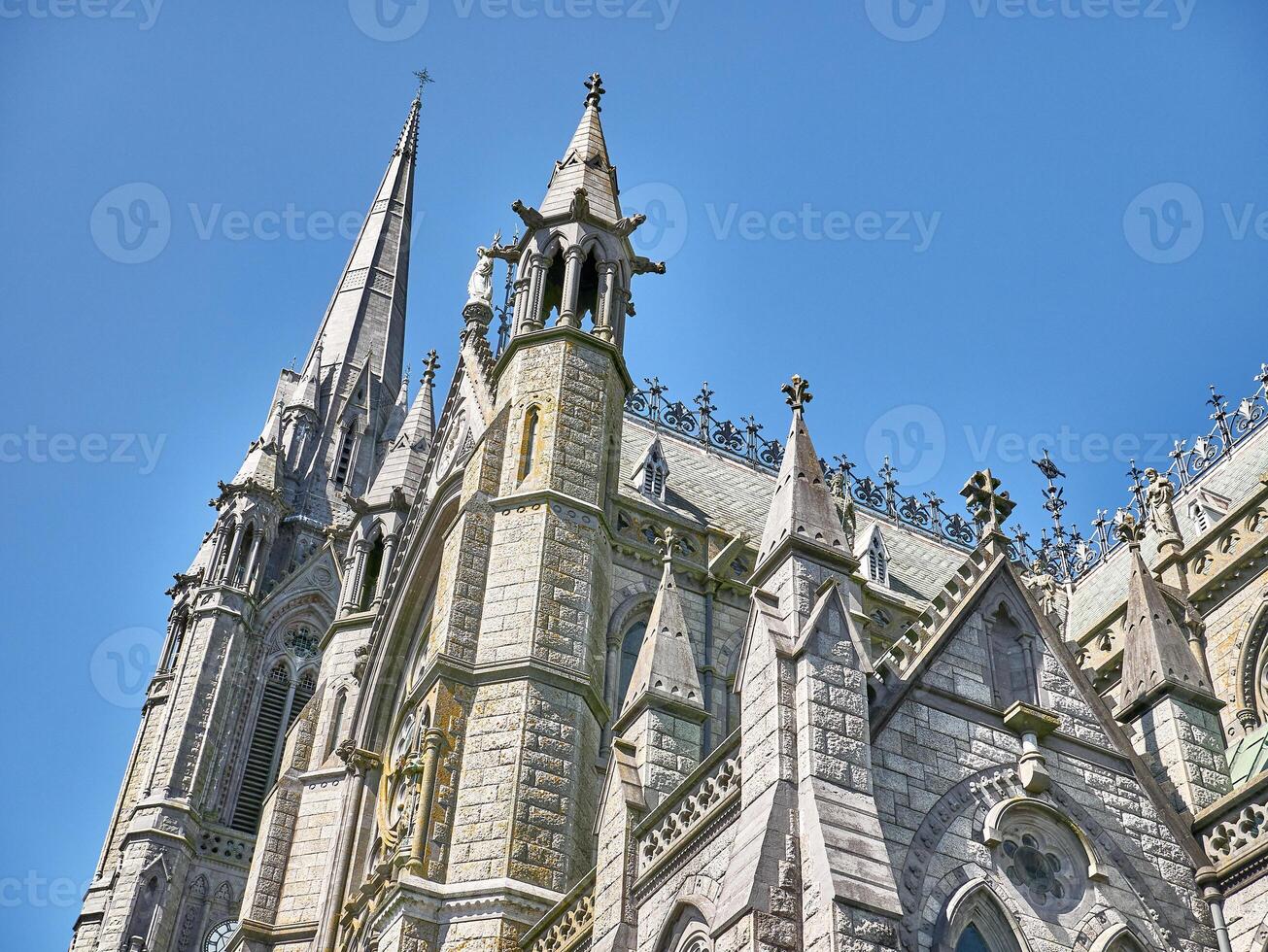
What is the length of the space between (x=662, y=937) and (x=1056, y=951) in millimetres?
3686

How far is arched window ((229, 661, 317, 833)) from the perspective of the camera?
48688mm

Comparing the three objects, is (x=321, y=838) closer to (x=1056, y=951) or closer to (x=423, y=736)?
(x=423, y=736)

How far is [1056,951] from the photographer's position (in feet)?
51.3

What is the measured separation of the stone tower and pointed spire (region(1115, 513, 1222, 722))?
31.5m

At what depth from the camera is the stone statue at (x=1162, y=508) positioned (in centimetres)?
2933

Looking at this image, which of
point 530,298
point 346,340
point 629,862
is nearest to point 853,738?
point 629,862

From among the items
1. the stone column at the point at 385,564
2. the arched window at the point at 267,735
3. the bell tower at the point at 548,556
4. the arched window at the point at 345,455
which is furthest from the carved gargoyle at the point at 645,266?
the arched window at the point at 345,455

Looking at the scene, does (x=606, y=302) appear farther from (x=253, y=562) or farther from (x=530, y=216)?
(x=253, y=562)

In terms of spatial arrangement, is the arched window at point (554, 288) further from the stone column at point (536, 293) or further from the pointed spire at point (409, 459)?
the pointed spire at point (409, 459)

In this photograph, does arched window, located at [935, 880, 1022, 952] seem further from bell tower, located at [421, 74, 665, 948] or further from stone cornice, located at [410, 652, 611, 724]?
stone cornice, located at [410, 652, 611, 724]

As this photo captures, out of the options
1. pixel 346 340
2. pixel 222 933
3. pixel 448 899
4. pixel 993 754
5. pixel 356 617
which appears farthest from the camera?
pixel 346 340

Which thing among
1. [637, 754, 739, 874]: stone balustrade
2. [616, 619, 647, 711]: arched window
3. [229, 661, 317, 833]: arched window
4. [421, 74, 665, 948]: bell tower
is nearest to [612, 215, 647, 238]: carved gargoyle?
[421, 74, 665, 948]: bell tower

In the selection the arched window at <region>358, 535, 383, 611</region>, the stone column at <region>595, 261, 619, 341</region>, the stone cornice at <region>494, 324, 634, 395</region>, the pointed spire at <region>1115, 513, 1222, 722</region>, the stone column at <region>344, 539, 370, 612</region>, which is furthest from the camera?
the arched window at <region>358, 535, 383, 611</region>

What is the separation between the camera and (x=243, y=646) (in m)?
51.3
